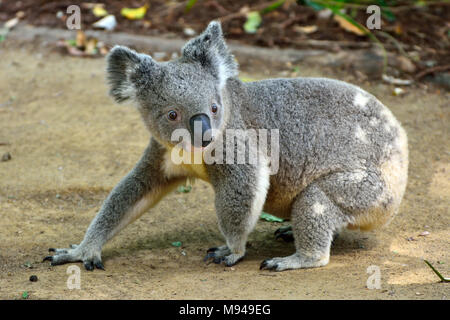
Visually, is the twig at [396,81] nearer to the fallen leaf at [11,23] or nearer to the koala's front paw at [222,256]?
the koala's front paw at [222,256]

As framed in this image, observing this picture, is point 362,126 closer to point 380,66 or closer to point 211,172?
point 211,172

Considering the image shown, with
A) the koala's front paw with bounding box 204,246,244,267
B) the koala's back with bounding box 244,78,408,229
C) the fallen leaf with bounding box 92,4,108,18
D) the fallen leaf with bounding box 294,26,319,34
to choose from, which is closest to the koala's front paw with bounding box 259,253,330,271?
the koala's front paw with bounding box 204,246,244,267

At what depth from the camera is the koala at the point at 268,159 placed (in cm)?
476

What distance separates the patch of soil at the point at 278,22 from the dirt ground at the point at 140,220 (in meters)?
1.08

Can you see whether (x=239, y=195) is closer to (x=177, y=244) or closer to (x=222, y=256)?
(x=222, y=256)

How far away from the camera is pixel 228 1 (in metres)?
11.1

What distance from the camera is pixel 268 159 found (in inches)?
200

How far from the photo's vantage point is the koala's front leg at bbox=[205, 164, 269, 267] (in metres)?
4.83

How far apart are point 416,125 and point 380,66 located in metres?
1.70

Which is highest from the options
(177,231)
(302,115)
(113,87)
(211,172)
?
(113,87)

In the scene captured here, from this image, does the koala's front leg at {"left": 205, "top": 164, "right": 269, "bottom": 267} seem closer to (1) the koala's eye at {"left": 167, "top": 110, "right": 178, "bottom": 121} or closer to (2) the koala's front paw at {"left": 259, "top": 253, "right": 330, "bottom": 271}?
(2) the koala's front paw at {"left": 259, "top": 253, "right": 330, "bottom": 271}

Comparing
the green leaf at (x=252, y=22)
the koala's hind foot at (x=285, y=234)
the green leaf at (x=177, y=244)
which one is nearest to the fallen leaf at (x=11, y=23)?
the green leaf at (x=252, y=22)

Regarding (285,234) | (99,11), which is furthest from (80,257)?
(99,11)

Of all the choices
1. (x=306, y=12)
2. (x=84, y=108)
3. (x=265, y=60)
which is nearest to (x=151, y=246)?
(x=84, y=108)
